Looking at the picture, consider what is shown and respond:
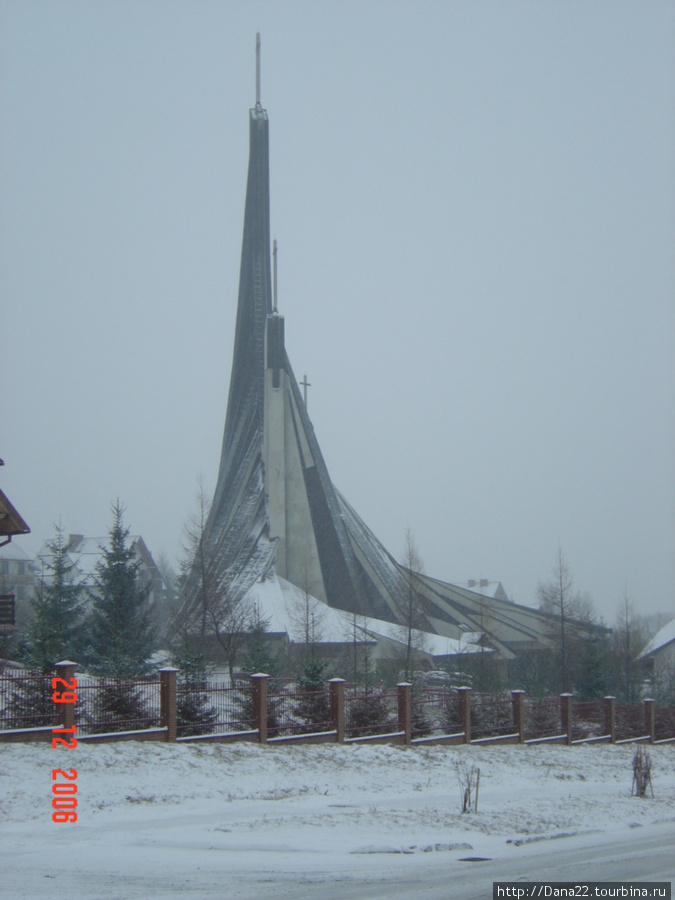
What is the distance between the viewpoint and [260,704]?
38.7 feet

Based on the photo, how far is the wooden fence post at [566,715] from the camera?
626 inches

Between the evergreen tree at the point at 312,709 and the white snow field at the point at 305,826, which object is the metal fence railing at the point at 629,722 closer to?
the white snow field at the point at 305,826

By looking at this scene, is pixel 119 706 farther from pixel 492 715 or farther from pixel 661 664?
pixel 661 664

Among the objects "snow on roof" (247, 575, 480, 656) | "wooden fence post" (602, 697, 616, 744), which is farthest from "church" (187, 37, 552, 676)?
"wooden fence post" (602, 697, 616, 744)

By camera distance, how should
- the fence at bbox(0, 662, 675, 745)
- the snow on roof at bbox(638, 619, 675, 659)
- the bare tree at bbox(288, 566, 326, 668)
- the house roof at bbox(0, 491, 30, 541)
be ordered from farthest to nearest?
the snow on roof at bbox(638, 619, 675, 659), the bare tree at bbox(288, 566, 326, 668), the house roof at bbox(0, 491, 30, 541), the fence at bbox(0, 662, 675, 745)

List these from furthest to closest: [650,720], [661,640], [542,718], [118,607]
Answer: [661,640] → [118,607] → [650,720] → [542,718]

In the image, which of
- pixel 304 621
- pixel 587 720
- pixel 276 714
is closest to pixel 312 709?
pixel 276 714

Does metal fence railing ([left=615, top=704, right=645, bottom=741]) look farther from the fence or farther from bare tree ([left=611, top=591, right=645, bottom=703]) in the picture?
bare tree ([left=611, top=591, right=645, bottom=703])

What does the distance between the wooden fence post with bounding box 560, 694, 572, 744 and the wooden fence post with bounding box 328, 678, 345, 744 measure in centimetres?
497

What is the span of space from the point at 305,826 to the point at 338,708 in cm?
471

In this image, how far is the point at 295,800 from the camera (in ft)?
29.9

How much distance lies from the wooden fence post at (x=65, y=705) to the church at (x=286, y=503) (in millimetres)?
20970

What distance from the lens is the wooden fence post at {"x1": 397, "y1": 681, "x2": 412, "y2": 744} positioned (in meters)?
13.3

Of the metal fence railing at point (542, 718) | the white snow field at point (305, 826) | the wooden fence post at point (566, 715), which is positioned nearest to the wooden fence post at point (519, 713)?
the metal fence railing at point (542, 718)
